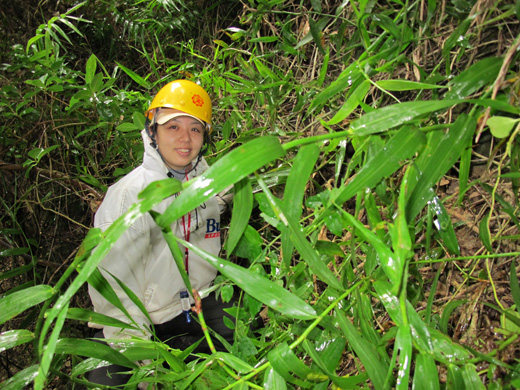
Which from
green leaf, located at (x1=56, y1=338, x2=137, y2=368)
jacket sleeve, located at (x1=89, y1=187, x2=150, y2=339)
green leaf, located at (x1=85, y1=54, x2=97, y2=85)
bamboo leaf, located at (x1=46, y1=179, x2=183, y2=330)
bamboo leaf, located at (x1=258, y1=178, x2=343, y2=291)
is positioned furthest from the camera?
green leaf, located at (x1=85, y1=54, x2=97, y2=85)

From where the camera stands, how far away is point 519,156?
23.1 inches

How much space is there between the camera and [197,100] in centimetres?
146

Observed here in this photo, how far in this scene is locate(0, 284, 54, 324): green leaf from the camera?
51 cm

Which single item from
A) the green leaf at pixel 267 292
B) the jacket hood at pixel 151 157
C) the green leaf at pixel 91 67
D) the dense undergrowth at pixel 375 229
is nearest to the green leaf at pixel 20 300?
the dense undergrowth at pixel 375 229

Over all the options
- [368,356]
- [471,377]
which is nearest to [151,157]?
[368,356]

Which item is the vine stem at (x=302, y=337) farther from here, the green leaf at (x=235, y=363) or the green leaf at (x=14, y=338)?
the green leaf at (x=14, y=338)

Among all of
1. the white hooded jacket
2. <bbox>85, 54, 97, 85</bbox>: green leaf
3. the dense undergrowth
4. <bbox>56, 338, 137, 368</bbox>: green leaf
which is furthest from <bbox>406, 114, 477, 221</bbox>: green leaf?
<bbox>85, 54, 97, 85</bbox>: green leaf

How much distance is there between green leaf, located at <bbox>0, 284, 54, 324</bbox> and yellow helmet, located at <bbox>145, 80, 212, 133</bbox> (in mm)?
1001

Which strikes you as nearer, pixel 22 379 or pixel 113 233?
pixel 113 233

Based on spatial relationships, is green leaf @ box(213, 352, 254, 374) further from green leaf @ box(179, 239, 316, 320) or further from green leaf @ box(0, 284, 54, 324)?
green leaf @ box(0, 284, 54, 324)

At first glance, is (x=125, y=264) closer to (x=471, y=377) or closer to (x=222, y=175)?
(x=222, y=175)

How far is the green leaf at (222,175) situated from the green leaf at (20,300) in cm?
26

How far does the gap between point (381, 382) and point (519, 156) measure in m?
0.43

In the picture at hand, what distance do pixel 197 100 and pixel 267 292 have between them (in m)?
1.13
